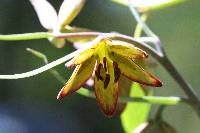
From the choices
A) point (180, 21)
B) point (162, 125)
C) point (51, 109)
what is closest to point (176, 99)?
point (162, 125)

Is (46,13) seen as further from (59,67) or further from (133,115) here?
(59,67)

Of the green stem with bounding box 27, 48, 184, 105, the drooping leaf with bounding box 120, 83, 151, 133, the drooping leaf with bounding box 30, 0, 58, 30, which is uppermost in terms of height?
the drooping leaf with bounding box 30, 0, 58, 30

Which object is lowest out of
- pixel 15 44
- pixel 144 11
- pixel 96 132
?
pixel 96 132

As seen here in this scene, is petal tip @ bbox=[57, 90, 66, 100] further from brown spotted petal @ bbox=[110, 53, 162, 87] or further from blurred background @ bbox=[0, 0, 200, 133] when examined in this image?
blurred background @ bbox=[0, 0, 200, 133]

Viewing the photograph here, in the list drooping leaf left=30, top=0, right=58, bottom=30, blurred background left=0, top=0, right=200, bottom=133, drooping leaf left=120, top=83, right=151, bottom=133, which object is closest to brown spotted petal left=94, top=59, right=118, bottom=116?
drooping leaf left=30, top=0, right=58, bottom=30

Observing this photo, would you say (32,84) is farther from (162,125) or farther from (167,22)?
(162,125)

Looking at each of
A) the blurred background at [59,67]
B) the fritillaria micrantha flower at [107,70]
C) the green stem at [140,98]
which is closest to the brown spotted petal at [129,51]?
the fritillaria micrantha flower at [107,70]

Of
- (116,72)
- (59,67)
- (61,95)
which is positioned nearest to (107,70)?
(116,72)
